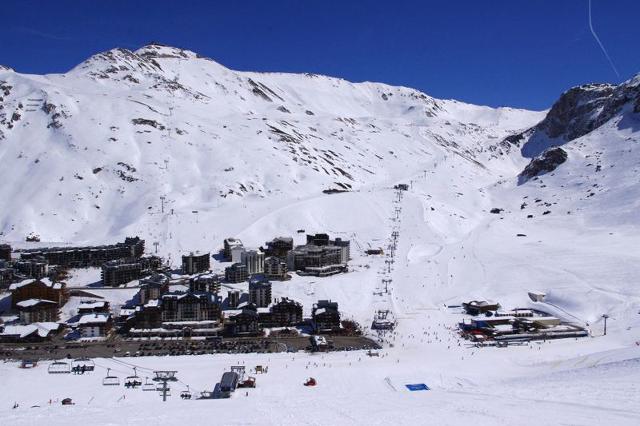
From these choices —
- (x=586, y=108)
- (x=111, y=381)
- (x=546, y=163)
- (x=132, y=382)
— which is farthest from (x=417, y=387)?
(x=586, y=108)

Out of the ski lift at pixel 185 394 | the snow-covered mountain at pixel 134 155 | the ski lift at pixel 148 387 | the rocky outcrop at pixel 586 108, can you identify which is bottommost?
the ski lift at pixel 185 394

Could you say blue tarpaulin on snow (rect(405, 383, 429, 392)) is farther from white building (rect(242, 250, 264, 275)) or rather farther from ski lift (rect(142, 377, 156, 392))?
white building (rect(242, 250, 264, 275))

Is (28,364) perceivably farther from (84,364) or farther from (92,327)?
(92,327)

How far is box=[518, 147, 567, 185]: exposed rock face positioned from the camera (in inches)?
5443

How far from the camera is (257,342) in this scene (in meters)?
51.7

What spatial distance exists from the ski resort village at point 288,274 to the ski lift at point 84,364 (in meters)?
0.47

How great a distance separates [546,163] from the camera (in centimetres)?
14000

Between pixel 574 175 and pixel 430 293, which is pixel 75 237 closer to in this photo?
pixel 430 293

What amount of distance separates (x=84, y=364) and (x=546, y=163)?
122 m

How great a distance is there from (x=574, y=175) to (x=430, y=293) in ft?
251

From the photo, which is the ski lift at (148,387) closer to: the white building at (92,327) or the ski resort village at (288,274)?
the ski resort village at (288,274)

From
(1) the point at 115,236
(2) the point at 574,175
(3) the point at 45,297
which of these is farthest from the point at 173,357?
(2) the point at 574,175

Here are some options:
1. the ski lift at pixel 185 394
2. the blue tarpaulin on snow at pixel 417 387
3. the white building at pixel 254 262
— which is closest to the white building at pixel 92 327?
the ski lift at pixel 185 394

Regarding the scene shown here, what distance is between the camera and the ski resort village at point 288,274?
112 feet
